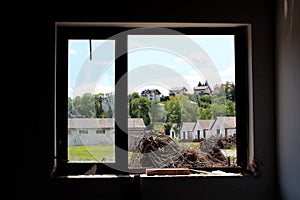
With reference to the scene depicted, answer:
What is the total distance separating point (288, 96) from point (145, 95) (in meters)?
1.03

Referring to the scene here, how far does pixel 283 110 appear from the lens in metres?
2.66

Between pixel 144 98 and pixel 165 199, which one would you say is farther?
pixel 144 98

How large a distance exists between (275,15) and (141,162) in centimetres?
147

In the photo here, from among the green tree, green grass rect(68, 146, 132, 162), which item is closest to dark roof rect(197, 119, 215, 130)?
the green tree

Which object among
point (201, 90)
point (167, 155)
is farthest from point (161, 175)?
point (201, 90)

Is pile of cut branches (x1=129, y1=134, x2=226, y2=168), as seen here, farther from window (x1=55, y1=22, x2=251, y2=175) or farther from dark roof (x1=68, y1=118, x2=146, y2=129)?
dark roof (x1=68, y1=118, x2=146, y2=129)

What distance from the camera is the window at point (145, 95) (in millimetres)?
2865

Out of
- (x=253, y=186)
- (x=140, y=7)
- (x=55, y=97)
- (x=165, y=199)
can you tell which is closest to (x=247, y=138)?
(x=253, y=186)

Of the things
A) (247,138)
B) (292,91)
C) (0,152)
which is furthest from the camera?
(247,138)

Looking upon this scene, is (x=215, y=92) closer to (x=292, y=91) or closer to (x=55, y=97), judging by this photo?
(x=292, y=91)

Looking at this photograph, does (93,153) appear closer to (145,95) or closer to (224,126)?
(145,95)

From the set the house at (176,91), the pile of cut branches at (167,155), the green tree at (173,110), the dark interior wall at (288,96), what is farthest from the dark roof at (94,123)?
the dark interior wall at (288,96)

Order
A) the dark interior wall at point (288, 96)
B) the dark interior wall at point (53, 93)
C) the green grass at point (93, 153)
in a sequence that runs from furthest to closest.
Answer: the green grass at point (93, 153)
the dark interior wall at point (53, 93)
the dark interior wall at point (288, 96)

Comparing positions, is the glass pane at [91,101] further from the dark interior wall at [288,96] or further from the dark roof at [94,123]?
the dark interior wall at [288,96]
